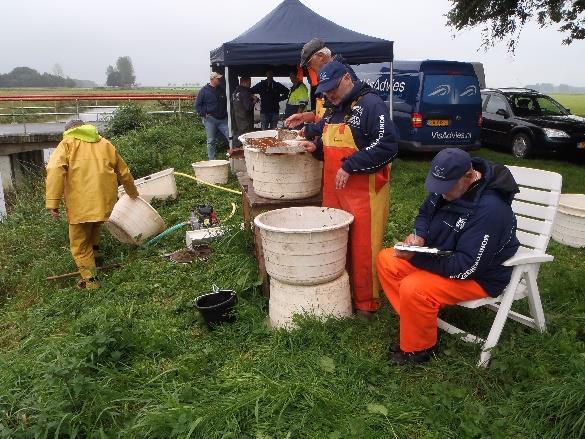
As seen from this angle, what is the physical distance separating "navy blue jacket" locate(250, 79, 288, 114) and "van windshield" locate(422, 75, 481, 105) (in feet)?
10.9

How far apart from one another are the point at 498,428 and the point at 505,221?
1140 mm

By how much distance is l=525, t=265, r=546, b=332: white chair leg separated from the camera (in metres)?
3.07

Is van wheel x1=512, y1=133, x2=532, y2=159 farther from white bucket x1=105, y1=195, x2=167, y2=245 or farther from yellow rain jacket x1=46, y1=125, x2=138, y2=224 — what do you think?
yellow rain jacket x1=46, y1=125, x2=138, y2=224

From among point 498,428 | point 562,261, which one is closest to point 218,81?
point 562,261

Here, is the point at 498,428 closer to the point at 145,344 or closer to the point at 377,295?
the point at 377,295

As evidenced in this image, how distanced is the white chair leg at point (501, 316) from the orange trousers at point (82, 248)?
3.72 metres

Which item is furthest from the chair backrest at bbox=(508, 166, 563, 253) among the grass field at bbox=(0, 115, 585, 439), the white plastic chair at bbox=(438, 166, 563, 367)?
the grass field at bbox=(0, 115, 585, 439)

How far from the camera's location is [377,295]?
3.79 m

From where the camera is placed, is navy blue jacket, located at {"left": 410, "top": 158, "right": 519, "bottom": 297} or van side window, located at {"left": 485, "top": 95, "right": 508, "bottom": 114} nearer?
navy blue jacket, located at {"left": 410, "top": 158, "right": 519, "bottom": 297}

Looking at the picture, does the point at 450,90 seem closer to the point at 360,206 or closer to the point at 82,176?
the point at 360,206

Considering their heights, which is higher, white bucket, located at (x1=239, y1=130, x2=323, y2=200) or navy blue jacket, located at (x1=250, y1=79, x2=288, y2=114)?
navy blue jacket, located at (x1=250, y1=79, x2=288, y2=114)

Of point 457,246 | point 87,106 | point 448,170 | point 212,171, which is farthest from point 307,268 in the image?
point 87,106

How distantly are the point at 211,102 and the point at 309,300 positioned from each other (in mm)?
7260

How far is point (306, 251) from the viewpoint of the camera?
330 cm
